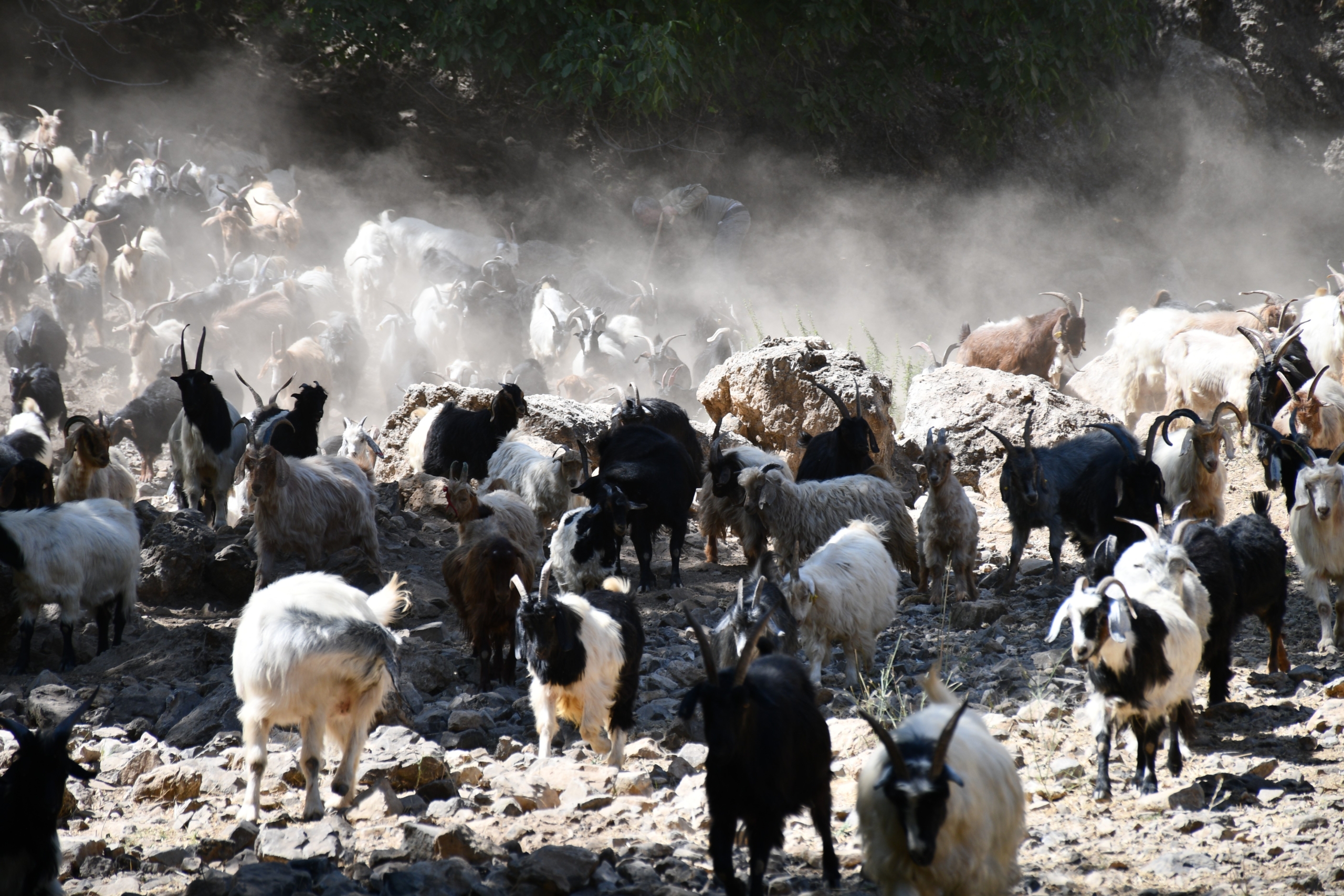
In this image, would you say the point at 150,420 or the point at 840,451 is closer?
the point at 840,451

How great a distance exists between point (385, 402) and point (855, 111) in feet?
36.7

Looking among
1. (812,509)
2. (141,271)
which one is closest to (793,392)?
(812,509)

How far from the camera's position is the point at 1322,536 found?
6613mm

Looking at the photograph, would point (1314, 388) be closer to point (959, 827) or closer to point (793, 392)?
point (793, 392)

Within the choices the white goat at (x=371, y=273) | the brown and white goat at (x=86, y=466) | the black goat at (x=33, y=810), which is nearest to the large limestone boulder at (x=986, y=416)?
the brown and white goat at (x=86, y=466)

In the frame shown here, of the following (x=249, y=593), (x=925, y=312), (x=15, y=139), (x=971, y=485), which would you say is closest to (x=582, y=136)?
(x=925, y=312)

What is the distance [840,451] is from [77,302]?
13.6m

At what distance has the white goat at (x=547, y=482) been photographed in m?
9.01

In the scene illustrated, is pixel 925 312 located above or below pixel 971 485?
above

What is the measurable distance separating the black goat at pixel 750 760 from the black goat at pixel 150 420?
1029 centimetres

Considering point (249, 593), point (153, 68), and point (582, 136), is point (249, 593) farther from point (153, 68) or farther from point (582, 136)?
point (153, 68)

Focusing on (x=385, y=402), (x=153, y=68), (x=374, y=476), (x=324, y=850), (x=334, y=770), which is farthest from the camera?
(x=153, y=68)

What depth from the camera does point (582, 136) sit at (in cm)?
2311

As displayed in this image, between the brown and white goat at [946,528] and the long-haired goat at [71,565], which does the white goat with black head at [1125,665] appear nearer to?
the brown and white goat at [946,528]
